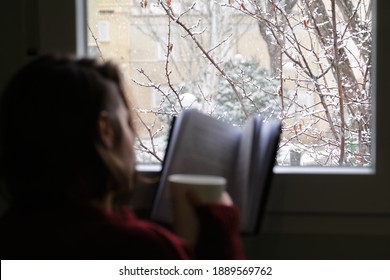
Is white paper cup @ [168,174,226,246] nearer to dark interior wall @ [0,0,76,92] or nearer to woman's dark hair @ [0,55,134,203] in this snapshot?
woman's dark hair @ [0,55,134,203]

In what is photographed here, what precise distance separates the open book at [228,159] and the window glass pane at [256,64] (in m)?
0.27

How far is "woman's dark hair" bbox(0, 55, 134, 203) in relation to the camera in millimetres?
917

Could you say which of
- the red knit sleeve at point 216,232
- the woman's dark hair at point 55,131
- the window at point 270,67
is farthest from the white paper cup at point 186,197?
the window at point 270,67

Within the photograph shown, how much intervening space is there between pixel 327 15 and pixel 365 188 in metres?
0.41

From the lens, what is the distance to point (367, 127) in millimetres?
1395

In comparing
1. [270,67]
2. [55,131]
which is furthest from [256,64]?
[55,131]

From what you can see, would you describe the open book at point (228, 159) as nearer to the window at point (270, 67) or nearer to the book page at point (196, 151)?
the book page at point (196, 151)

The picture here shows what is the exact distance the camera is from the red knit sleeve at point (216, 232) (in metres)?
0.99

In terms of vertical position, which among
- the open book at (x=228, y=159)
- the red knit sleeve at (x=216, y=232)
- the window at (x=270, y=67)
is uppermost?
the window at (x=270, y=67)

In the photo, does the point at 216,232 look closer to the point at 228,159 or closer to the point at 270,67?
the point at 228,159

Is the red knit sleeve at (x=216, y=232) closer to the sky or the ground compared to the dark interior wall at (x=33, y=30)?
closer to the ground

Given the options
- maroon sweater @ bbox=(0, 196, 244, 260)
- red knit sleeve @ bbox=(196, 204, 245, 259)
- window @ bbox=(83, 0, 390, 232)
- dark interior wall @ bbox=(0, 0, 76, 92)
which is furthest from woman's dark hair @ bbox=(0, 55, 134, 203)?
window @ bbox=(83, 0, 390, 232)

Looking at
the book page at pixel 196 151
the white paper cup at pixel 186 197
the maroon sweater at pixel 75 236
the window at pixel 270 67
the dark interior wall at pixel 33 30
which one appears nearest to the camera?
the maroon sweater at pixel 75 236
